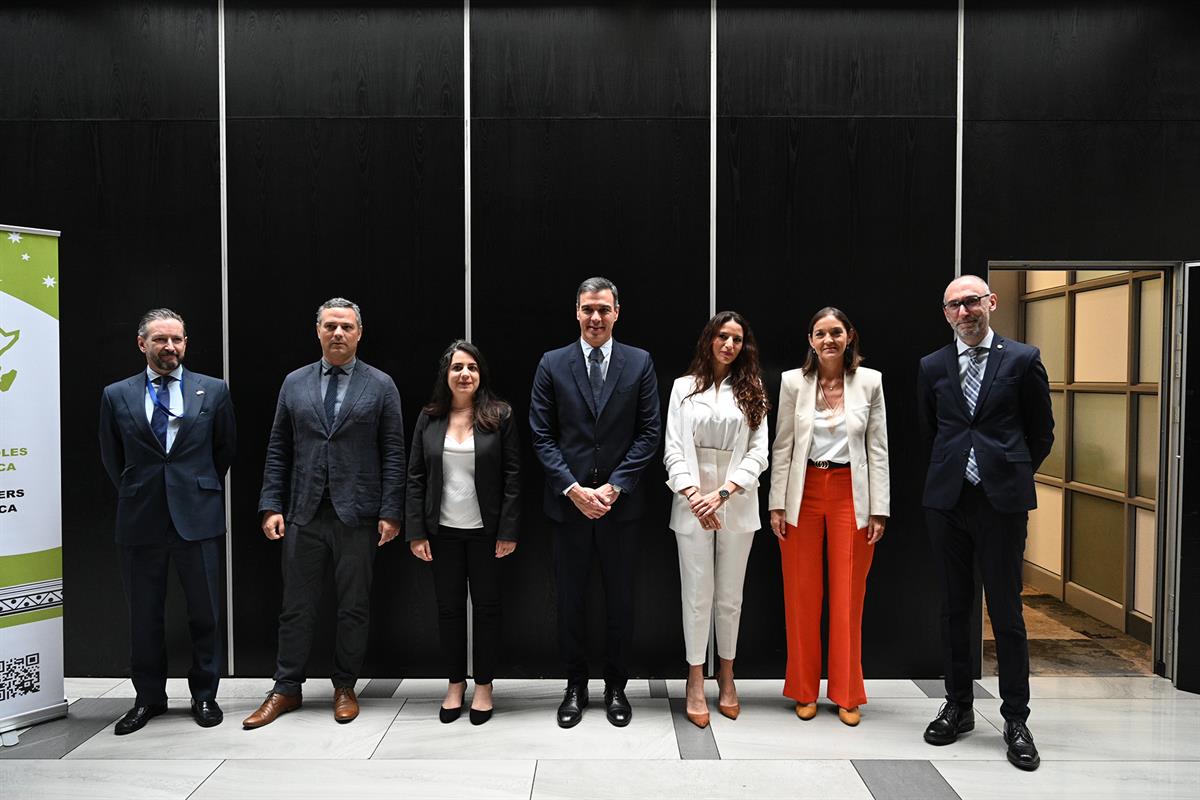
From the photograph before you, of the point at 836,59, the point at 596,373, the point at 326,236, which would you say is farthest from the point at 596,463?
the point at 836,59

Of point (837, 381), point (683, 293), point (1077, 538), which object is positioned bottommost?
point (1077, 538)

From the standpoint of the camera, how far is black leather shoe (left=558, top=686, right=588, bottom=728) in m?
3.71

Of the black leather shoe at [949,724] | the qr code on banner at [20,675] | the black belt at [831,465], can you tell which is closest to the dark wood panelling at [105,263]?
the qr code on banner at [20,675]

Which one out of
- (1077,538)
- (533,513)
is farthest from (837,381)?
(1077,538)

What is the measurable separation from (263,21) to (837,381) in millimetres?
3495

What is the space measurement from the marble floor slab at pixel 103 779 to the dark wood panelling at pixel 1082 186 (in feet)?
14.4

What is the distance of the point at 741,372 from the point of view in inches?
150

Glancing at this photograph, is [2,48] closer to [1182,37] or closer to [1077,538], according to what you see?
[1182,37]

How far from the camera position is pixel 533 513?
4.34 metres

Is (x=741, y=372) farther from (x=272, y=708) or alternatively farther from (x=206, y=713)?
(x=206, y=713)

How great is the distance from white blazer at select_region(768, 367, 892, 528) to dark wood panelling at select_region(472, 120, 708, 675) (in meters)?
0.69

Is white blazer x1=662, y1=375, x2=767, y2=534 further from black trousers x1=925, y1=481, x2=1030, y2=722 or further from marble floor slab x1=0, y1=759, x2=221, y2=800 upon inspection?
marble floor slab x1=0, y1=759, x2=221, y2=800

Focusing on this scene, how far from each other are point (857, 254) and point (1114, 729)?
2533 mm

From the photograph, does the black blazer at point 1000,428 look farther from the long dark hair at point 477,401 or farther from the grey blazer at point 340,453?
the grey blazer at point 340,453
